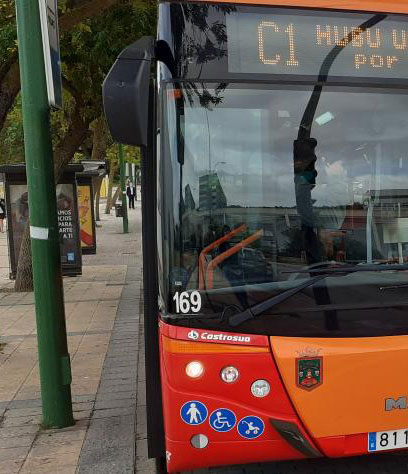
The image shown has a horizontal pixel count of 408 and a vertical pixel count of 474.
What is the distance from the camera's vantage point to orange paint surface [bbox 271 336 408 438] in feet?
8.27

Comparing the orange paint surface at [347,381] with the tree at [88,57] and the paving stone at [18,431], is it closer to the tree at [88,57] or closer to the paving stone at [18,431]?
the paving stone at [18,431]

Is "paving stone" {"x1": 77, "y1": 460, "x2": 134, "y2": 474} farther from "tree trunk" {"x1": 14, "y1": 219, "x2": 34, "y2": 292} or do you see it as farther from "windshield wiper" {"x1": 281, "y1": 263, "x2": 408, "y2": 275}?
"tree trunk" {"x1": 14, "y1": 219, "x2": 34, "y2": 292}

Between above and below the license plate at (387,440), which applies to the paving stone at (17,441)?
below

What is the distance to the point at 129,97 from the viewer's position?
2.52 metres

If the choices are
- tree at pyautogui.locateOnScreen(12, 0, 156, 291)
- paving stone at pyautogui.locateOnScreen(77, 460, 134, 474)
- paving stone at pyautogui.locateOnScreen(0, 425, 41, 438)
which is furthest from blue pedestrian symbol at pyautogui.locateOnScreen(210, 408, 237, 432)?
tree at pyautogui.locateOnScreen(12, 0, 156, 291)

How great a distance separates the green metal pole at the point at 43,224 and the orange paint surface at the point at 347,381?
1.96 metres

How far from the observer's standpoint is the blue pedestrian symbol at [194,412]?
255cm

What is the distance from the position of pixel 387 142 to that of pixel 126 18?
590 cm

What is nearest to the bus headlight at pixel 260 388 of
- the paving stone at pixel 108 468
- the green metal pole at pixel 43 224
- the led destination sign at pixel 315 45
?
the paving stone at pixel 108 468

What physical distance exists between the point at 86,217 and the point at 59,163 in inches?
101

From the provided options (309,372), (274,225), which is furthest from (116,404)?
(274,225)

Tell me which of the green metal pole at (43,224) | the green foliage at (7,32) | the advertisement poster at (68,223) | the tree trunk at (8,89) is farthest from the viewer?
the advertisement poster at (68,223)

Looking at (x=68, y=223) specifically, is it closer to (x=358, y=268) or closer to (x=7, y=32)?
(x=7, y=32)

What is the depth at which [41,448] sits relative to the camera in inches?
140
